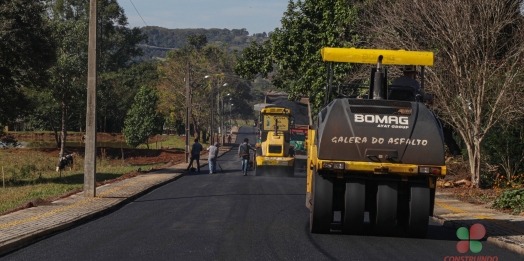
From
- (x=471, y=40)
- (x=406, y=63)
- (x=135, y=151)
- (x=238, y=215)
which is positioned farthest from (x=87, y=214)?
(x=135, y=151)

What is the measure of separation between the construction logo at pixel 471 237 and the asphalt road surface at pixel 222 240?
14 cm

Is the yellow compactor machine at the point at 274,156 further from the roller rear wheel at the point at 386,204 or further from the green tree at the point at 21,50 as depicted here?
the roller rear wheel at the point at 386,204

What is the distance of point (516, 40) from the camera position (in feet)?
69.6

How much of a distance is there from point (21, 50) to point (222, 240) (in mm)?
19113

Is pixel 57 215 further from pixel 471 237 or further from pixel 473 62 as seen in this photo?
pixel 473 62

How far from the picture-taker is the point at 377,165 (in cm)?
1142

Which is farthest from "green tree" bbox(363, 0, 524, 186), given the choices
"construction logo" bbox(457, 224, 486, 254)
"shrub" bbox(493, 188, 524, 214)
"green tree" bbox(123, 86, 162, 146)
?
"green tree" bbox(123, 86, 162, 146)

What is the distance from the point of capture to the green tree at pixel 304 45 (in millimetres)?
32375

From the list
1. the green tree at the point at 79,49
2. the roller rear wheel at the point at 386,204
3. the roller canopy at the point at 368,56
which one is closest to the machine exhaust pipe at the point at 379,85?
the roller canopy at the point at 368,56

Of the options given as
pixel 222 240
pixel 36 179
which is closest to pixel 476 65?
pixel 222 240

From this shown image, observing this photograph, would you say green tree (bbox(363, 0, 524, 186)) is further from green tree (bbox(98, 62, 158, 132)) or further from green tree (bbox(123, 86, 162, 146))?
green tree (bbox(98, 62, 158, 132))

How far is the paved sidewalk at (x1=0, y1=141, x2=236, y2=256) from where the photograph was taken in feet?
38.1

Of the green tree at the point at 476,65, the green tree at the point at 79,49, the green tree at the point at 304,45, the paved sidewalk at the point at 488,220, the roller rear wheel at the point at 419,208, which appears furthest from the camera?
the green tree at the point at 79,49

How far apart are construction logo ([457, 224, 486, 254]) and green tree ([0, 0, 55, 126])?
20.0 meters
